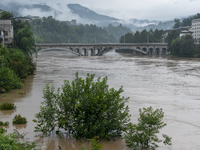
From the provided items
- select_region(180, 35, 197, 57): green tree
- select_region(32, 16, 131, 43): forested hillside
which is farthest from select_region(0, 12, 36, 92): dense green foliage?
select_region(32, 16, 131, 43): forested hillside

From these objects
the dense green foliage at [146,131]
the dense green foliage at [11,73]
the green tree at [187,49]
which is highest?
the green tree at [187,49]

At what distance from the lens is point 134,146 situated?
1100 cm

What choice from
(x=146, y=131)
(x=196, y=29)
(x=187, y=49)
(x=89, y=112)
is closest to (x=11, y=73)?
(x=89, y=112)

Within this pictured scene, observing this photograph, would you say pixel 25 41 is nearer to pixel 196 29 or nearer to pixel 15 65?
pixel 15 65

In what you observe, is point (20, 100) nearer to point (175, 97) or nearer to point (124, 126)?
point (124, 126)

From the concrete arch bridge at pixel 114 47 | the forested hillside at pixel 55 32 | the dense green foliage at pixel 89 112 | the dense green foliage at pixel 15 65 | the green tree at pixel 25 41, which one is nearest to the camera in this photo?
the dense green foliage at pixel 89 112

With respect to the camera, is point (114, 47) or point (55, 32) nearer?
point (114, 47)

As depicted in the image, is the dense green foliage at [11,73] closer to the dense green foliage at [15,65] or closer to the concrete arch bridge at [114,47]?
the dense green foliage at [15,65]

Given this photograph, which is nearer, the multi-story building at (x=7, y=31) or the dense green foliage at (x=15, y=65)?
the dense green foliage at (x=15, y=65)

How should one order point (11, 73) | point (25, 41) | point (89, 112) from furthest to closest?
point (25, 41) → point (11, 73) → point (89, 112)

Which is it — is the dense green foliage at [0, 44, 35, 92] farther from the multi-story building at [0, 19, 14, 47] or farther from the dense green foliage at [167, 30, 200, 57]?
the dense green foliage at [167, 30, 200, 57]

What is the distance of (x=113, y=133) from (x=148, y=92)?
13.4m

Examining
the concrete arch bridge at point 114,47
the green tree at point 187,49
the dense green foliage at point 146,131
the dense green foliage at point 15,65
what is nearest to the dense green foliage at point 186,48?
the green tree at point 187,49

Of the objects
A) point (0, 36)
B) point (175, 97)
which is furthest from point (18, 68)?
point (175, 97)
